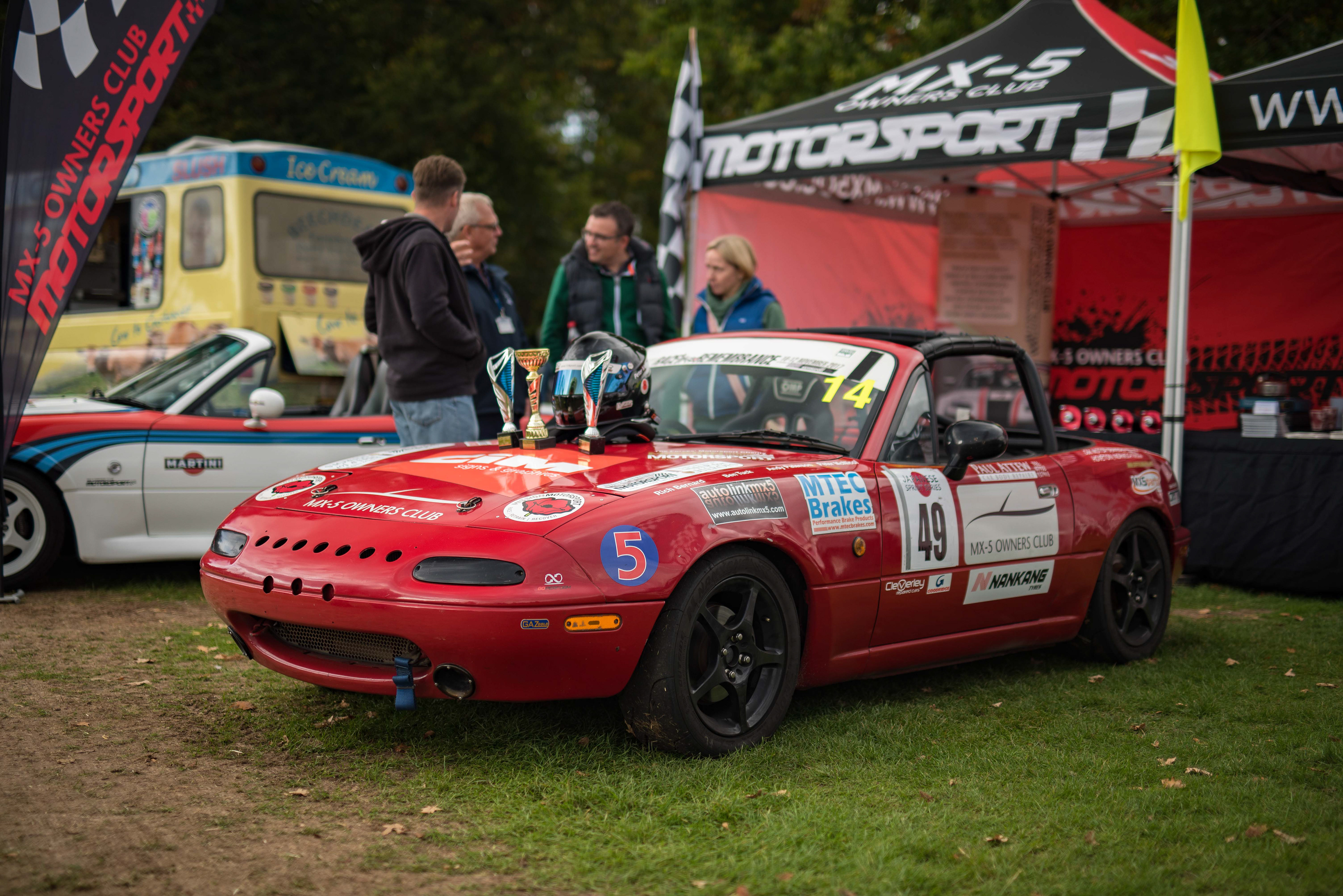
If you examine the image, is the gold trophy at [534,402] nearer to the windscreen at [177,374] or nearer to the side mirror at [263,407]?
the side mirror at [263,407]

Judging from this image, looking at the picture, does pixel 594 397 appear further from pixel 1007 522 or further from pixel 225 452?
pixel 225 452

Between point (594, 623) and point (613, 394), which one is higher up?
point (613, 394)

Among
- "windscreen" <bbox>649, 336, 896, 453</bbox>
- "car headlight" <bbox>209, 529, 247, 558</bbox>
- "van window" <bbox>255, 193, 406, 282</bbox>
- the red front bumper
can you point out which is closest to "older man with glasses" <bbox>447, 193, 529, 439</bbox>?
"windscreen" <bbox>649, 336, 896, 453</bbox>

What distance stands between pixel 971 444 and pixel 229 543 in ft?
8.51

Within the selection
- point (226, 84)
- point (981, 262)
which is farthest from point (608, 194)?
point (981, 262)

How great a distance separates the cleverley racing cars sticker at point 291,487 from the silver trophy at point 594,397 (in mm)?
914

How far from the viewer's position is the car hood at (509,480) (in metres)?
3.62

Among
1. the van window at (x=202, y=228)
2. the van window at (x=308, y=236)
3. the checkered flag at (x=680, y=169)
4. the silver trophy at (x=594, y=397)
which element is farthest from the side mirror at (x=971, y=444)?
the van window at (x=202, y=228)

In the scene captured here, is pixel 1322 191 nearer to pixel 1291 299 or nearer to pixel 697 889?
pixel 1291 299

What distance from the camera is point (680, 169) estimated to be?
8938 mm

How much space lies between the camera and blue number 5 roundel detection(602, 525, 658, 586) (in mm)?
3484

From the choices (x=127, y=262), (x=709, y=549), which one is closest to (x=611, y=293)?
(x=709, y=549)

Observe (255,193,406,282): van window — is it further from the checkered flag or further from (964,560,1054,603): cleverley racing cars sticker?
(964,560,1054,603): cleverley racing cars sticker

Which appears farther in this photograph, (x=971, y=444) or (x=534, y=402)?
(x=534, y=402)
